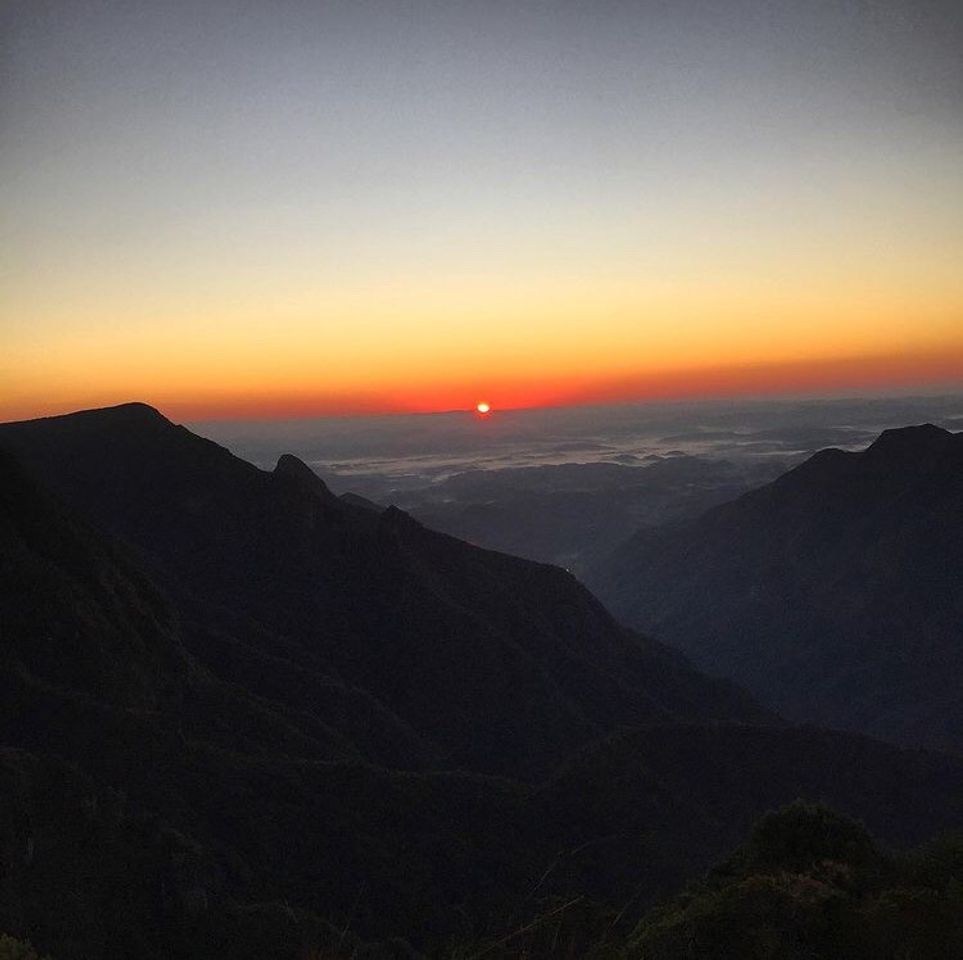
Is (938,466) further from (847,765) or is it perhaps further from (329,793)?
(329,793)

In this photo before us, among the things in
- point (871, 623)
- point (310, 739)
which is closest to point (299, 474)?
point (310, 739)

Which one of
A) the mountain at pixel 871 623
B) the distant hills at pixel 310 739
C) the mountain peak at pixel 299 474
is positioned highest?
the mountain peak at pixel 299 474

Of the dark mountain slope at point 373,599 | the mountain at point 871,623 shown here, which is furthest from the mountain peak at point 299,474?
the mountain at point 871,623

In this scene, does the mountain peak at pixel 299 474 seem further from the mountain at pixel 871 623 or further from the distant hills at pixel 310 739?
the mountain at pixel 871 623

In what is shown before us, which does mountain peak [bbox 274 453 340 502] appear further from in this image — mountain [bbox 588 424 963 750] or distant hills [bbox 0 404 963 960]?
mountain [bbox 588 424 963 750]

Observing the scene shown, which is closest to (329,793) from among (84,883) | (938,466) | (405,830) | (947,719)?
(405,830)

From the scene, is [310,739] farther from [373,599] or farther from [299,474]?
[299,474]
